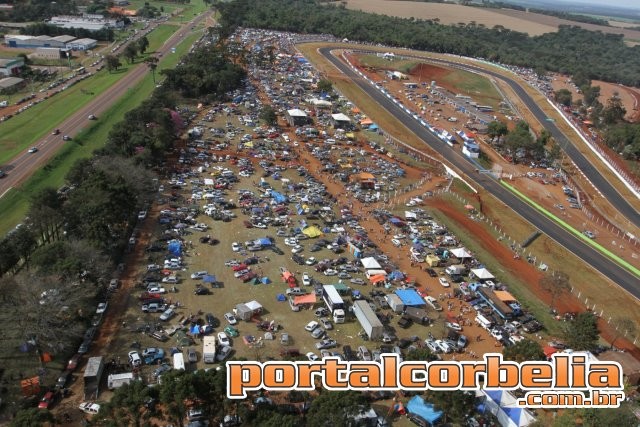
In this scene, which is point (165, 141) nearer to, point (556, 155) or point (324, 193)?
point (324, 193)

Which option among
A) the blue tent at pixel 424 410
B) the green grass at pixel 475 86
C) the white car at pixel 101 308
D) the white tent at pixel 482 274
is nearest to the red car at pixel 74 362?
the white car at pixel 101 308

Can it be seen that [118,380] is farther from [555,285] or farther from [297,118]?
[297,118]

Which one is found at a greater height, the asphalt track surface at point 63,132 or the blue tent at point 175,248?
the asphalt track surface at point 63,132

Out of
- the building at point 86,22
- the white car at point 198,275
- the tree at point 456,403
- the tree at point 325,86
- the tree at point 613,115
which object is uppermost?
the building at point 86,22

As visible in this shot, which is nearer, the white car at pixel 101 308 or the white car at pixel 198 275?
the white car at pixel 101 308

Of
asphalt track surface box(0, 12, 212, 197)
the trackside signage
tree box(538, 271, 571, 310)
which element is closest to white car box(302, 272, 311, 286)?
the trackside signage

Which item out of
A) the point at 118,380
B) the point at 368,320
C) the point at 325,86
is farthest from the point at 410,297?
the point at 325,86

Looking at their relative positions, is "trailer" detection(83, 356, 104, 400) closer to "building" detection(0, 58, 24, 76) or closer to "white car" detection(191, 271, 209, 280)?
"white car" detection(191, 271, 209, 280)

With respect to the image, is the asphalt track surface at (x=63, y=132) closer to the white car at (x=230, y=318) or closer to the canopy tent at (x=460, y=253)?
the white car at (x=230, y=318)
